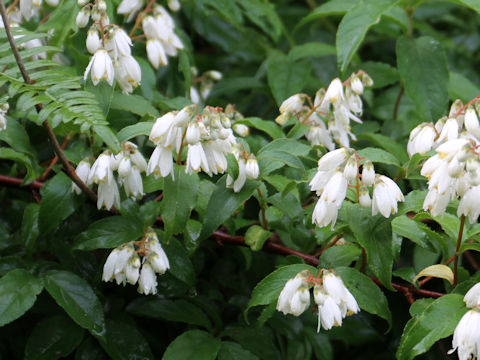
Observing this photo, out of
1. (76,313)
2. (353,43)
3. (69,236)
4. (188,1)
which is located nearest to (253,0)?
(188,1)

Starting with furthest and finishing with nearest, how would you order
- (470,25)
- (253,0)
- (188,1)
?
(470,25) → (188,1) → (253,0)

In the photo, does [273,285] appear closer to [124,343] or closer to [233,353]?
[233,353]

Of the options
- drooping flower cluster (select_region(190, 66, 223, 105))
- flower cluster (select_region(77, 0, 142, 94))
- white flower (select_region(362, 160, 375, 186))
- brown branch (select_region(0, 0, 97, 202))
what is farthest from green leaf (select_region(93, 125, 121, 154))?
drooping flower cluster (select_region(190, 66, 223, 105))

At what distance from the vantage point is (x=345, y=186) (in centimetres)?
177

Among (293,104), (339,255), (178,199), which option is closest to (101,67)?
(178,199)

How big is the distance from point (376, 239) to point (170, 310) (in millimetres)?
838

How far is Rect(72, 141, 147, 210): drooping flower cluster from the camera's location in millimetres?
1927

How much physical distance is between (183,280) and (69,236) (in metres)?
0.50

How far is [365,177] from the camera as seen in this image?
178 centimetres

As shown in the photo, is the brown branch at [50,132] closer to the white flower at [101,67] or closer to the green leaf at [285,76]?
the white flower at [101,67]

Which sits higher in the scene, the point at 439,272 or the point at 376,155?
the point at 376,155

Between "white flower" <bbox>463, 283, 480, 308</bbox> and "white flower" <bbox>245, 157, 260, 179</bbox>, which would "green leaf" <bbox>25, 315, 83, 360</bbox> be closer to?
"white flower" <bbox>245, 157, 260, 179</bbox>

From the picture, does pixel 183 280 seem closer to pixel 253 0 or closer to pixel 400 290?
pixel 400 290

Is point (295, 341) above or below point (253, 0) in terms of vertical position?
below
